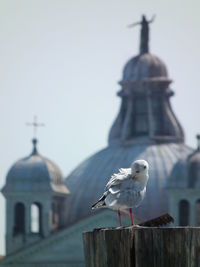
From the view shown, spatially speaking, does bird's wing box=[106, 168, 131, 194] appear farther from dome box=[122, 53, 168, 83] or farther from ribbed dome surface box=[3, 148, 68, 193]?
dome box=[122, 53, 168, 83]

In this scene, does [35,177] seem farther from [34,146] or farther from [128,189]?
[128,189]

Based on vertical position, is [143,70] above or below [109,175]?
above

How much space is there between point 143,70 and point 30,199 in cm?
1270

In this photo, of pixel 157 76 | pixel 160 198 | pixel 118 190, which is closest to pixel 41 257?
pixel 160 198

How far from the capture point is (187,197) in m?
90.4

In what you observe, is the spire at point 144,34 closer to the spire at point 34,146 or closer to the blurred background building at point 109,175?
the blurred background building at point 109,175

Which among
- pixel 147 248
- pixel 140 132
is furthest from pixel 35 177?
pixel 147 248

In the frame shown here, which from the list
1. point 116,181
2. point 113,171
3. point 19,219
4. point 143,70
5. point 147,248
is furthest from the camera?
point 143,70

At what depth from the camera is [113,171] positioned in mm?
94875

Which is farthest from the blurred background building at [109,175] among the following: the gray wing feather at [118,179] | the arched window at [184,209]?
the gray wing feather at [118,179]

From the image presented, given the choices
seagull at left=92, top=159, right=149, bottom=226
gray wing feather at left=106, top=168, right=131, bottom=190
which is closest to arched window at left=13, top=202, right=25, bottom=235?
gray wing feather at left=106, top=168, right=131, bottom=190

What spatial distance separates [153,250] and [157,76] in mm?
93683

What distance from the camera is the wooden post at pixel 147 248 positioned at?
891 cm

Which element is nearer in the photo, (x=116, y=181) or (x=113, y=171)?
(x=116, y=181)
